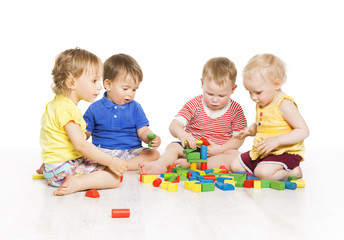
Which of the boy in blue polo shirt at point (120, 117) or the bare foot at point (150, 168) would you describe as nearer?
the bare foot at point (150, 168)

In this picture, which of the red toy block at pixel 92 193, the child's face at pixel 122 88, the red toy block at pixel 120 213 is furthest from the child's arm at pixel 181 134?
the red toy block at pixel 120 213

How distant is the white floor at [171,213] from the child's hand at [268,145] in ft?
1.00

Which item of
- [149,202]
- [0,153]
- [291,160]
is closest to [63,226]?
[149,202]

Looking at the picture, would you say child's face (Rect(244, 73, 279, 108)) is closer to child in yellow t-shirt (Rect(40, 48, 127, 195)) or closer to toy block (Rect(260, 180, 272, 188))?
toy block (Rect(260, 180, 272, 188))

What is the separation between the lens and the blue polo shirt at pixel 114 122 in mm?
3332

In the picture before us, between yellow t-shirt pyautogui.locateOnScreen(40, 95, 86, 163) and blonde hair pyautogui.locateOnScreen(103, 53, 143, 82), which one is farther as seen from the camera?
blonde hair pyautogui.locateOnScreen(103, 53, 143, 82)

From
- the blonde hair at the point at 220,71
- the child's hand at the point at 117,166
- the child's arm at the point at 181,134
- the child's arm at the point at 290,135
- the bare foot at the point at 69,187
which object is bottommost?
the bare foot at the point at 69,187

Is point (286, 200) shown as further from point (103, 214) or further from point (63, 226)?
point (63, 226)

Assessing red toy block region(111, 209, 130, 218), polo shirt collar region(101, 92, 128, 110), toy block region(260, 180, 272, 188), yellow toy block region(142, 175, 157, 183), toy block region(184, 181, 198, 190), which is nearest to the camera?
red toy block region(111, 209, 130, 218)

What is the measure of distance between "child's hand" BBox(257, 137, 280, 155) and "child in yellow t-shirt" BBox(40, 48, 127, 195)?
3.03ft

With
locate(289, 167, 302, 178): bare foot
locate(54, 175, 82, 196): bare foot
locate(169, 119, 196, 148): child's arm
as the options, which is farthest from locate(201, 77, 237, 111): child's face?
locate(54, 175, 82, 196): bare foot

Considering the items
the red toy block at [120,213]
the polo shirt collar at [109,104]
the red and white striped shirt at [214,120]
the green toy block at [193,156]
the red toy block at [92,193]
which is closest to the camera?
the red toy block at [120,213]

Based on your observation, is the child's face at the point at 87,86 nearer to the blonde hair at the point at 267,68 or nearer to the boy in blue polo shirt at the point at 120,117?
the boy in blue polo shirt at the point at 120,117

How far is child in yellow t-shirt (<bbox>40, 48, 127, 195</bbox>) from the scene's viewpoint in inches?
99.4
